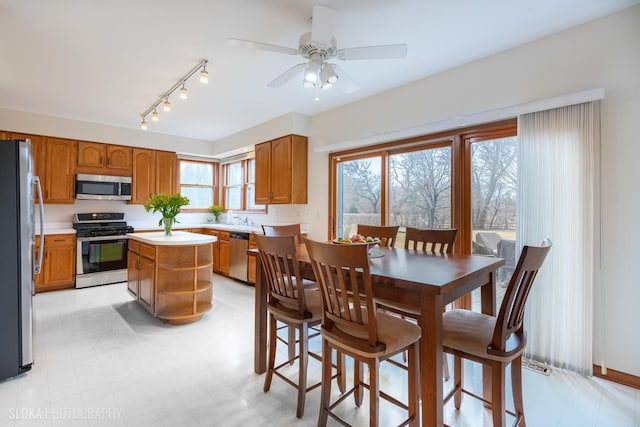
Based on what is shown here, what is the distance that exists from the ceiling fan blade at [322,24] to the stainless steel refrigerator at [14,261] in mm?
2322

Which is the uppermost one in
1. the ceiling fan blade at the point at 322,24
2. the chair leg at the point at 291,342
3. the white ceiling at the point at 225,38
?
the white ceiling at the point at 225,38

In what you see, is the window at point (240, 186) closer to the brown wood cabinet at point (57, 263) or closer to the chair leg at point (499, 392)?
the brown wood cabinet at point (57, 263)

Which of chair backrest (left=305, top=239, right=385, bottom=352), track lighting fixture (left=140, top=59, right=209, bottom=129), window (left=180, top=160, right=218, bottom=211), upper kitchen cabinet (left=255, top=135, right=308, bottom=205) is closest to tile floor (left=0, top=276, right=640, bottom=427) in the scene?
chair backrest (left=305, top=239, right=385, bottom=352)

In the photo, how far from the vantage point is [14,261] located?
2199 millimetres

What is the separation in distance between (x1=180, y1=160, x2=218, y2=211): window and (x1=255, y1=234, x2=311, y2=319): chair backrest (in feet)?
16.1

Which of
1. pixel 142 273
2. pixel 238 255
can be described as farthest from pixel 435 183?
pixel 142 273

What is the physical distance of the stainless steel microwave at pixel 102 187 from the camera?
477cm

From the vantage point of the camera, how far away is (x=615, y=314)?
7.08 feet

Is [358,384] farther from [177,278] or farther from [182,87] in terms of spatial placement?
[182,87]

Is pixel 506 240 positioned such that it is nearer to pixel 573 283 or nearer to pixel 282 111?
pixel 573 283

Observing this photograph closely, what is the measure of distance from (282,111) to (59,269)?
13.2 ft

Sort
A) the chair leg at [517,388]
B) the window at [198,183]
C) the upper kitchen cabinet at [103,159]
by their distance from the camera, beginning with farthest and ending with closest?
the window at [198,183] < the upper kitchen cabinet at [103,159] < the chair leg at [517,388]

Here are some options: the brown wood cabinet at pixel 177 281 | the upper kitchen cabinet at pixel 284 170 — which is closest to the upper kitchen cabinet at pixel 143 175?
the upper kitchen cabinet at pixel 284 170

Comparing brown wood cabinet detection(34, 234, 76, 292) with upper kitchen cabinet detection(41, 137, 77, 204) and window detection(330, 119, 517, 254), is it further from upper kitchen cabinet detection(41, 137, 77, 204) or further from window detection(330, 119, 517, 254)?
window detection(330, 119, 517, 254)
